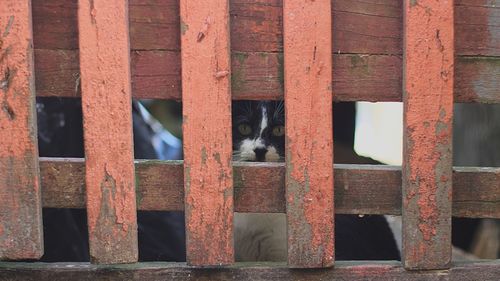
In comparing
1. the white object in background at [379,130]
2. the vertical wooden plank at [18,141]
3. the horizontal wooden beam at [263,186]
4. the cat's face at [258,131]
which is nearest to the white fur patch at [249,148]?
the cat's face at [258,131]

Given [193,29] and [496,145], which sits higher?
[193,29]

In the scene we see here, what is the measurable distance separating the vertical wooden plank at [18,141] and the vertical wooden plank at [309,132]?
1.94ft

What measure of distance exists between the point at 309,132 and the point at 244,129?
0.90 metres

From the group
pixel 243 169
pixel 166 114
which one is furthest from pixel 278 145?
pixel 166 114

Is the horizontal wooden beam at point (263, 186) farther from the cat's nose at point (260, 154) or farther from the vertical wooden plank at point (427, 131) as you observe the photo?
the cat's nose at point (260, 154)

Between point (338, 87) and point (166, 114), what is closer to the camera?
point (338, 87)

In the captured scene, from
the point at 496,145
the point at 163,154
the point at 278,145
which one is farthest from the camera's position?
the point at 496,145

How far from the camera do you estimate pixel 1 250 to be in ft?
5.31

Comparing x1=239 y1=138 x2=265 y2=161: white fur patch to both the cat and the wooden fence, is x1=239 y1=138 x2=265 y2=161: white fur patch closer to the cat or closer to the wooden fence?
the cat

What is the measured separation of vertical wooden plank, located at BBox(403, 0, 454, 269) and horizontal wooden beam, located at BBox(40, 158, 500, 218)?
6cm

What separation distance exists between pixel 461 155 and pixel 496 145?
28cm

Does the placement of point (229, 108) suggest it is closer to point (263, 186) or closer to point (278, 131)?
point (263, 186)

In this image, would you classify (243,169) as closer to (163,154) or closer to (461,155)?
(163,154)

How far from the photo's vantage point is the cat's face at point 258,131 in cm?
235
